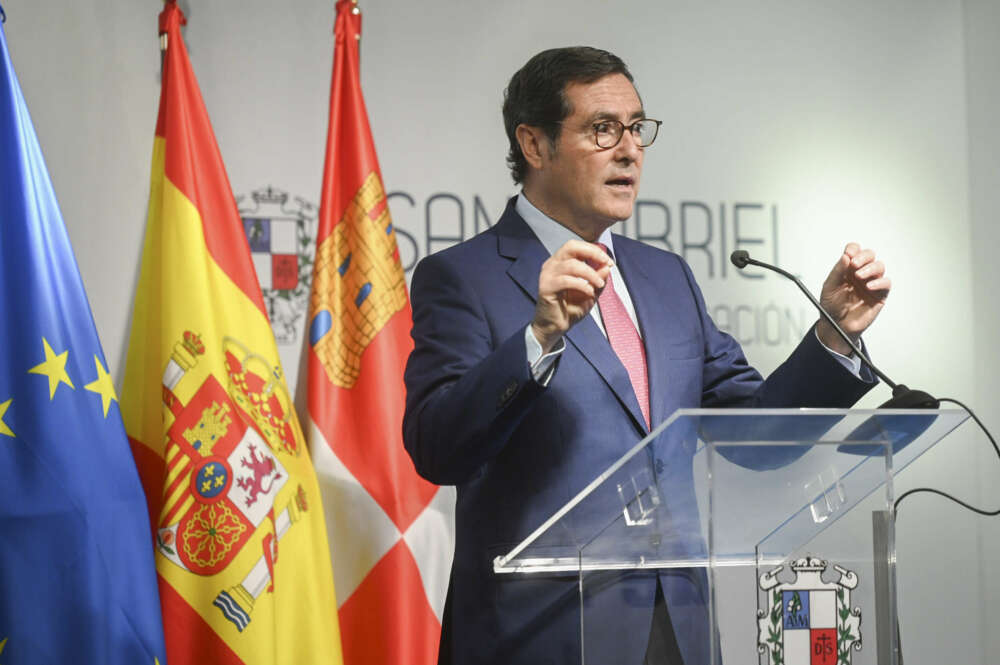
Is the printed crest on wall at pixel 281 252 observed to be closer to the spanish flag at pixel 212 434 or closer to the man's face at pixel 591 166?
the spanish flag at pixel 212 434

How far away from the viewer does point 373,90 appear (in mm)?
3369

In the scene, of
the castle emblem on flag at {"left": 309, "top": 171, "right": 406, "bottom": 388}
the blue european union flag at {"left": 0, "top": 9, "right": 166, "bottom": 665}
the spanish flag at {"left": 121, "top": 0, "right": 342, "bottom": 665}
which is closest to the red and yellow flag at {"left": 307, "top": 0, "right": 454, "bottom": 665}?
the castle emblem on flag at {"left": 309, "top": 171, "right": 406, "bottom": 388}

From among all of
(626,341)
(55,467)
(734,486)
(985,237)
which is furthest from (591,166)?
(985,237)

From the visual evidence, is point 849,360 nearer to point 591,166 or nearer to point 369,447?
point 591,166

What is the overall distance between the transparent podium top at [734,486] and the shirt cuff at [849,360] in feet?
1.03

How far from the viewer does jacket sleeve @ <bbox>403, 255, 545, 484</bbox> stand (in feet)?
5.05

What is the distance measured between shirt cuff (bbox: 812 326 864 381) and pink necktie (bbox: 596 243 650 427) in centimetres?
29

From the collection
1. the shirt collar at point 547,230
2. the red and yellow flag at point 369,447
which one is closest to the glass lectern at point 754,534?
the shirt collar at point 547,230

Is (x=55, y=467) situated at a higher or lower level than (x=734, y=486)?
lower

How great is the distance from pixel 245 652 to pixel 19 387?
0.87m

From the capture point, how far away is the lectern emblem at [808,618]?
127 centimetres

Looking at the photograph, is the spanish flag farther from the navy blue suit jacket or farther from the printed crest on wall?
the navy blue suit jacket

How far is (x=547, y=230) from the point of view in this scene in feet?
6.57

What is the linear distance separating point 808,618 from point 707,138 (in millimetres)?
2598
